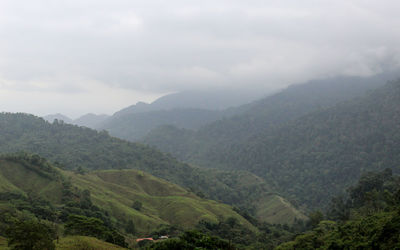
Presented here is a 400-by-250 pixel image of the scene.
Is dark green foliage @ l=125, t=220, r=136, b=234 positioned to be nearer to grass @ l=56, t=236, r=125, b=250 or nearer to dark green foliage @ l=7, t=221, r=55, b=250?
grass @ l=56, t=236, r=125, b=250

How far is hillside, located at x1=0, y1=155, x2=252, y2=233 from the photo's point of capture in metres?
99.8

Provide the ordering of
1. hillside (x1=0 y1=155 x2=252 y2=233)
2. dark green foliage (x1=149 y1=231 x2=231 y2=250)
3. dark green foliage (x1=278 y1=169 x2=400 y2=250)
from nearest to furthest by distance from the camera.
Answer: dark green foliage (x1=278 y1=169 x2=400 y2=250) → dark green foliage (x1=149 y1=231 x2=231 y2=250) → hillside (x1=0 y1=155 x2=252 y2=233)

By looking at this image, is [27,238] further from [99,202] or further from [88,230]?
[99,202]

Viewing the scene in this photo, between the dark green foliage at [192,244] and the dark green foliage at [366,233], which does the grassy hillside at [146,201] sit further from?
the dark green foliage at [192,244]

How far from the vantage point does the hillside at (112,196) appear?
327ft

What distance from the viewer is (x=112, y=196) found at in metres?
121

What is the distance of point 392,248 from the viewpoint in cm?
4050

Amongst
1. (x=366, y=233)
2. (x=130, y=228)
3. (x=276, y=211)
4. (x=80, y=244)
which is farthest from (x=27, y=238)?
(x=276, y=211)

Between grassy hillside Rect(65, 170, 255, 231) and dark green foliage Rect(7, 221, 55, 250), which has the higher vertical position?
dark green foliage Rect(7, 221, 55, 250)

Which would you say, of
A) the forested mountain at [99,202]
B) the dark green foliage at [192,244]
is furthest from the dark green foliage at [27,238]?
the forested mountain at [99,202]

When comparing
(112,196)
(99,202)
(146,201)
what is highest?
(99,202)

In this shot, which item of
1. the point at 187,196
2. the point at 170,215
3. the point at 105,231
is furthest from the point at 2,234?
the point at 187,196

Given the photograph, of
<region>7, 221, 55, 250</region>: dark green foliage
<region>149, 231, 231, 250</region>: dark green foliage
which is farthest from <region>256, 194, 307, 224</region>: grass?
<region>7, 221, 55, 250</region>: dark green foliage

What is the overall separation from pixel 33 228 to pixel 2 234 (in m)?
19.3
